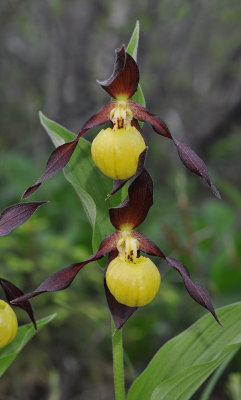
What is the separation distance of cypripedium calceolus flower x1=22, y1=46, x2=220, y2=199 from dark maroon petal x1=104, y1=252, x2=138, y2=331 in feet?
0.99

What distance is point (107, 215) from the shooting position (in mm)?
1390

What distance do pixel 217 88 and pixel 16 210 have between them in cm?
445

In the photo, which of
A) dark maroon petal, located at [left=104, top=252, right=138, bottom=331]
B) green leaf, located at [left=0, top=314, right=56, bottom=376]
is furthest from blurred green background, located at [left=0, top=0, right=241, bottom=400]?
dark maroon petal, located at [left=104, top=252, right=138, bottom=331]

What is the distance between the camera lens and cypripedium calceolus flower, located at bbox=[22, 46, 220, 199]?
3.73 ft

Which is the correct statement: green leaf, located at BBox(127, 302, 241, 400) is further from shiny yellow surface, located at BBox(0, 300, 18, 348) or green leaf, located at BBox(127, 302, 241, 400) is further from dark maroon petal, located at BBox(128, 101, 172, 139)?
dark maroon petal, located at BBox(128, 101, 172, 139)

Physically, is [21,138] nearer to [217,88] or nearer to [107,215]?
[217,88]

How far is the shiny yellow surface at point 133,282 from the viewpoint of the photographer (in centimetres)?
116

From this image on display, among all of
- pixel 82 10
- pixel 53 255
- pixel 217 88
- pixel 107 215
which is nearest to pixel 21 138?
pixel 82 10

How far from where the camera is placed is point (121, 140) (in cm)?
115

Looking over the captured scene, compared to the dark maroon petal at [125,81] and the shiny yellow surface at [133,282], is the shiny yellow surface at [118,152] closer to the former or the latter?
the dark maroon petal at [125,81]

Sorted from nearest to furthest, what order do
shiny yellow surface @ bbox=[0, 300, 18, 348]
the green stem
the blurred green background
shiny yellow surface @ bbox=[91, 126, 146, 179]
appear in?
shiny yellow surface @ bbox=[91, 126, 146, 179] → shiny yellow surface @ bbox=[0, 300, 18, 348] → the green stem → the blurred green background

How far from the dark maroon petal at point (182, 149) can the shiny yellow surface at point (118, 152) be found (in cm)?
8

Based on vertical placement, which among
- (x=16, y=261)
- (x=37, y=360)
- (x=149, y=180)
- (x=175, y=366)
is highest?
(x=16, y=261)

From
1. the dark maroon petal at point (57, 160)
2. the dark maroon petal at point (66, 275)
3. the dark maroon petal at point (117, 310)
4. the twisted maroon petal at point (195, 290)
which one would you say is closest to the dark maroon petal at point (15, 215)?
the dark maroon petal at point (57, 160)
